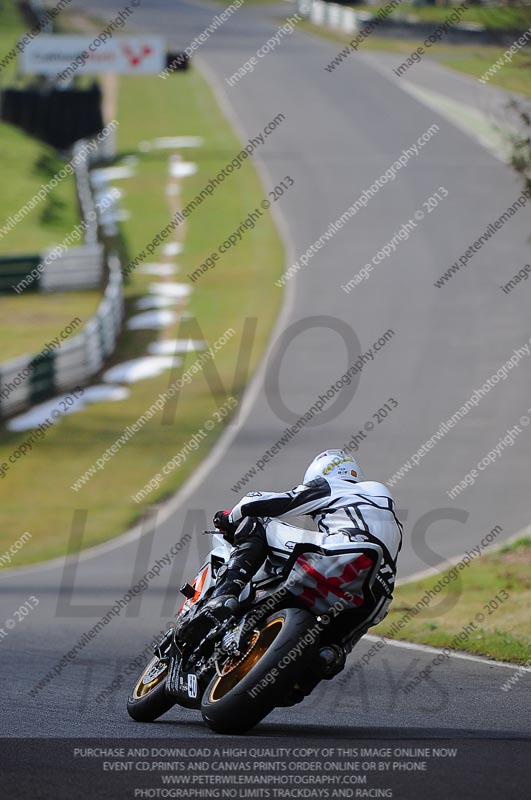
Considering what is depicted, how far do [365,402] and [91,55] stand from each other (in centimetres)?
3008

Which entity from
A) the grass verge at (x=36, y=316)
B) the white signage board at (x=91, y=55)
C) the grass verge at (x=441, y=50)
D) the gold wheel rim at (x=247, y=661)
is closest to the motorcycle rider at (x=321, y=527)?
the gold wheel rim at (x=247, y=661)

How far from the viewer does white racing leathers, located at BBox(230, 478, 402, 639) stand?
673 centimetres

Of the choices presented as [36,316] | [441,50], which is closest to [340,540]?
[36,316]

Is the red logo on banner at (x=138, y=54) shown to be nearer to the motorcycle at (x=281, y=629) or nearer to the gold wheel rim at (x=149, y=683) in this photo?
the gold wheel rim at (x=149, y=683)

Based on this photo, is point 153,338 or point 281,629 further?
point 153,338

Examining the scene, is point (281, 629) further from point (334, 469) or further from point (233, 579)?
point (334, 469)

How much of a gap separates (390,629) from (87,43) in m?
40.9

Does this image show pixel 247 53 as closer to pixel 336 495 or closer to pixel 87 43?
pixel 87 43

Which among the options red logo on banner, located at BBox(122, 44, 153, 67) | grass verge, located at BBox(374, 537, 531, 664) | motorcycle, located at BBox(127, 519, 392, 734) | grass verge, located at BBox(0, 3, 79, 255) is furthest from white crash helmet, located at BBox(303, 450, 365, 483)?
red logo on banner, located at BBox(122, 44, 153, 67)

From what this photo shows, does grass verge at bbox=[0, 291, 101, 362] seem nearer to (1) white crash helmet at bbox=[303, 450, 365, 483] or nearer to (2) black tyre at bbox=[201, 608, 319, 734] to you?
(1) white crash helmet at bbox=[303, 450, 365, 483]

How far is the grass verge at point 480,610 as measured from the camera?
10523 millimetres

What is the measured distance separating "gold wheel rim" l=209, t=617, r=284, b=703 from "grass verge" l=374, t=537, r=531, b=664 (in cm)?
345

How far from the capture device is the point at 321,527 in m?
6.93

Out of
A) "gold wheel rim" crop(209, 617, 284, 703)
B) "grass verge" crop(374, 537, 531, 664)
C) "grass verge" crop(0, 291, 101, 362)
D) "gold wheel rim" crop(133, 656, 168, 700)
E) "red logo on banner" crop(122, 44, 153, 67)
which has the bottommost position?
"red logo on banner" crop(122, 44, 153, 67)
